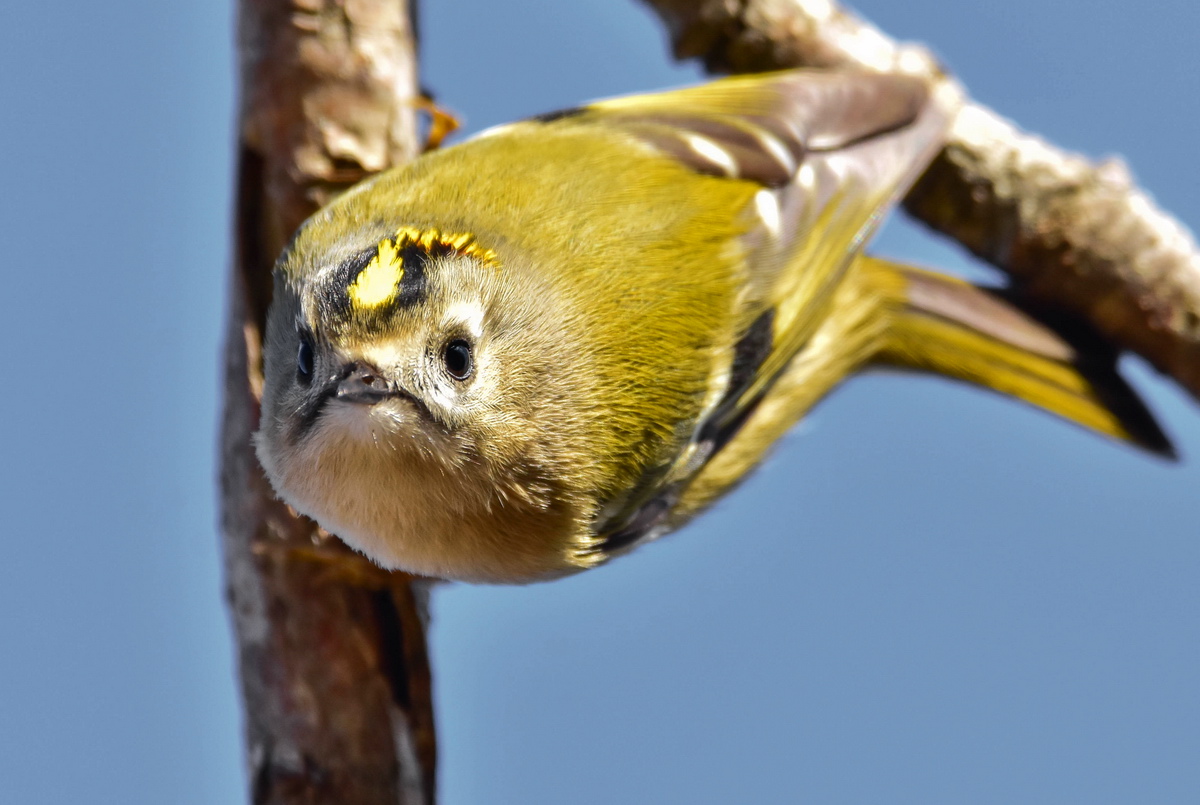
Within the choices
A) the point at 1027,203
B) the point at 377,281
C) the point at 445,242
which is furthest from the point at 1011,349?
the point at 377,281

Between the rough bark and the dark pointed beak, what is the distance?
1.04 m

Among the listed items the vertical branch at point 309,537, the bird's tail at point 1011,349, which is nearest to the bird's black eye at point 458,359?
the vertical branch at point 309,537

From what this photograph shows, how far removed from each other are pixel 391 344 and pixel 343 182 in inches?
23.0

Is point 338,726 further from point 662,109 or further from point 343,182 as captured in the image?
point 662,109

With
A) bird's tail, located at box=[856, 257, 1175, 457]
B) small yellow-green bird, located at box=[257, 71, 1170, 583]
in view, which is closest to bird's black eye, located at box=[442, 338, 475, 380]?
small yellow-green bird, located at box=[257, 71, 1170, 583]

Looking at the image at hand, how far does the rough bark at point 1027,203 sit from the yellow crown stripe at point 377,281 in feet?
3.08

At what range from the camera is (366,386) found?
131 centimetres

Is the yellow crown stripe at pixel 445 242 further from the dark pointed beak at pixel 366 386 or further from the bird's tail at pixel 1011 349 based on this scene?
the bird's tail at pixel 1011 349

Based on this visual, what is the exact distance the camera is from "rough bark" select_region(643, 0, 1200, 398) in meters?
2.03

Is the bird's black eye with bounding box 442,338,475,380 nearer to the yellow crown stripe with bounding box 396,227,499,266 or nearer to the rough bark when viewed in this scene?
the yellow crown stripe with bounding box 396,227,499,266

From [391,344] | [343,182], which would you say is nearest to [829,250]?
[343,182]

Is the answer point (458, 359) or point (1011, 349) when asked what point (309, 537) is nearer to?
point (458, 359)

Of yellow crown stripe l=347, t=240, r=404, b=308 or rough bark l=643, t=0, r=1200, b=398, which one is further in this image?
rough bark l=643, t=0, r=1200, b=398

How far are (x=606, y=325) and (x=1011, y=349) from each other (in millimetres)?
818
